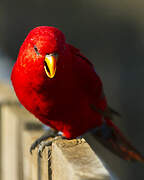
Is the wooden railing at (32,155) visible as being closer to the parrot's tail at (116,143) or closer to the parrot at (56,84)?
the parrot at (56,84)

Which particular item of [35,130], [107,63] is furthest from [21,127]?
[107,63]

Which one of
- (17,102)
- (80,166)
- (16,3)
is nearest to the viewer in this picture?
(80,166)

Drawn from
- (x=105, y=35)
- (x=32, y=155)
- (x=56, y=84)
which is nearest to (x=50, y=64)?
(x=56, y=84)

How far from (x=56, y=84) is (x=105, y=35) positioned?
4.45m

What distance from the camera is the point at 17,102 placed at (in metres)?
2.71

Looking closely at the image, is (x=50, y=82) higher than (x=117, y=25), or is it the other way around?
(x=117, y=25)

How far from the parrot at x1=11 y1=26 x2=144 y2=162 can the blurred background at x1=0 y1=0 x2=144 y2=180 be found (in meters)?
2.87

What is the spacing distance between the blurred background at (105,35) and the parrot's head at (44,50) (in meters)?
3.60

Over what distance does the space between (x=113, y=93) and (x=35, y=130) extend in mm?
3680

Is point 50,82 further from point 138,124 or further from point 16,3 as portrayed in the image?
point 16,3

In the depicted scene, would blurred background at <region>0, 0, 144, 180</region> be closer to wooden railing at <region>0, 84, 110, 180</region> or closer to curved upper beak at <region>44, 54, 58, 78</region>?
wooden railing at <region>0, 84, 110, 180</region>

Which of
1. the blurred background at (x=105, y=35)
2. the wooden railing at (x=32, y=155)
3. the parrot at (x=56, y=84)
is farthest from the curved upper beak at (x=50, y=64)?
the blurred background at (x=105, y=35)

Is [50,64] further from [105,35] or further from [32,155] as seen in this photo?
[105,35]

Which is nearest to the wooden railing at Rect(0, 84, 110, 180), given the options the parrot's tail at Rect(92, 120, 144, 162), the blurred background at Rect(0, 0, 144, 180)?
the parrot's tail at Rect(92, 120, 144, 162)
